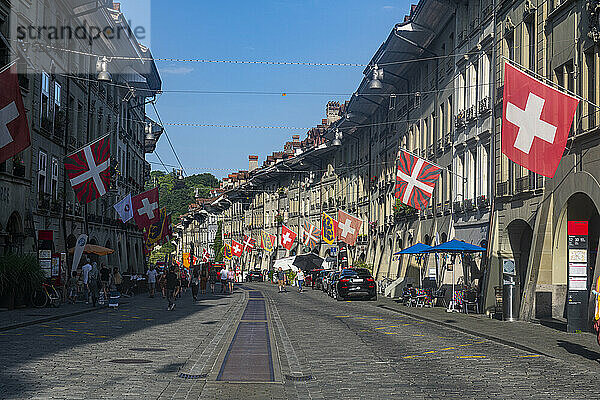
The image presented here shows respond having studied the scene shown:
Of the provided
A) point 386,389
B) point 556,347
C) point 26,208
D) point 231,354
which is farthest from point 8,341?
point 26,208

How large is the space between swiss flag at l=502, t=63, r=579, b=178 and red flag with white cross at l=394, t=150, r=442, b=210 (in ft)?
42.0

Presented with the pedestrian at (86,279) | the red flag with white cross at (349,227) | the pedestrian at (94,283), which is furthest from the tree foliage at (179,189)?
the pedestrian at (94,283)

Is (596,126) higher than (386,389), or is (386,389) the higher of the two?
(596,126)

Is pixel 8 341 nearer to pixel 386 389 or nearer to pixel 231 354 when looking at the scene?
pixel 231 354

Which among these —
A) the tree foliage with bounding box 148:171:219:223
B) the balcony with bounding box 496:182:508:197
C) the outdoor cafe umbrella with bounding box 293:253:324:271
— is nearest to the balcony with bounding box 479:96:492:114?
Answer: the balcony with bounding box 496:182:508:197

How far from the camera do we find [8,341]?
56.5 feet

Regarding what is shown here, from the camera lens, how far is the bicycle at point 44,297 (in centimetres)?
2977

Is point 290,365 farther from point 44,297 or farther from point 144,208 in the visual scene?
point 144,208

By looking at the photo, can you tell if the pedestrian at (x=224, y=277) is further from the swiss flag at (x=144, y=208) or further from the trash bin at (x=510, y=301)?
the trash bin at (x=510, y=301)

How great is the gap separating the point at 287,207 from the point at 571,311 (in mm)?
72287

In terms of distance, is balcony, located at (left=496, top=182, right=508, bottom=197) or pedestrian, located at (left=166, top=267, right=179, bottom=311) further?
pedestrian, located at (left=166, top=267, right=179, bottom=311)

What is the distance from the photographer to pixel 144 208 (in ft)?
141

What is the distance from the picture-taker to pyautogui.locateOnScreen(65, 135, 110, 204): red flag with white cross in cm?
3102

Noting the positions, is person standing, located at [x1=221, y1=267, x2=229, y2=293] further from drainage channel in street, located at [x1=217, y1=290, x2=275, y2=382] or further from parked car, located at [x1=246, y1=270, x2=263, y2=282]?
Answer: parked car, located at [x1=246, y1=270, x2=263, y2=282]
